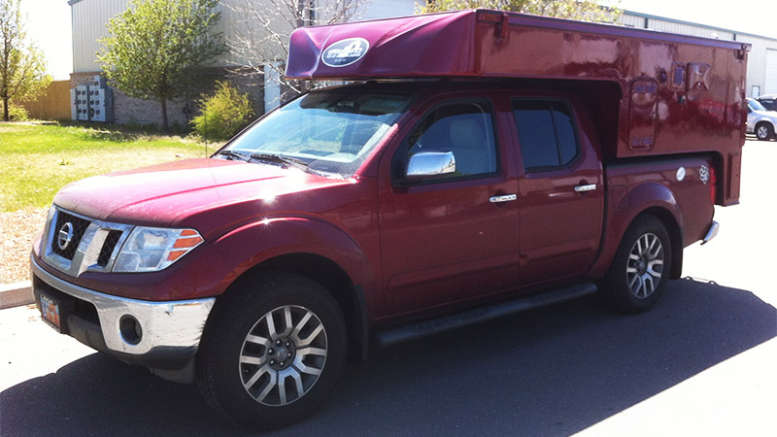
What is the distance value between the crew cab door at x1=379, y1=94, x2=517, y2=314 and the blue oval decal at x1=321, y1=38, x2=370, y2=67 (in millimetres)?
712

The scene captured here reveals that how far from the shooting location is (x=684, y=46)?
253 inches

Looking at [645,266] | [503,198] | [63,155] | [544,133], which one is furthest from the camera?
[63,155]

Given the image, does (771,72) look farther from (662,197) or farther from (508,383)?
(508,383)

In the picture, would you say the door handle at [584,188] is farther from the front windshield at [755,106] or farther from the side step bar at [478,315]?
A: the front windshield at [755,106]

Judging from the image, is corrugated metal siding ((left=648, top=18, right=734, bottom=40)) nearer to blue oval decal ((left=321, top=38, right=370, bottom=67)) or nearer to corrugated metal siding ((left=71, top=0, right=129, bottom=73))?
corrugated metal siding ((left=71, top=0, right=129, bottom=73))

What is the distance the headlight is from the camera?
3.59 metres

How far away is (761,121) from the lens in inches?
1145

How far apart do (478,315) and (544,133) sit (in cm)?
148

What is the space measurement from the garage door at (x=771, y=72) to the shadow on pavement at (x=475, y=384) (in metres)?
46.4

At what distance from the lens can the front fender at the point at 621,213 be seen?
18.9 feet

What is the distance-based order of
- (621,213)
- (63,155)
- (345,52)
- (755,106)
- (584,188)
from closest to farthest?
(345,52), (584,188), (621,213), (63,155), (755,106)

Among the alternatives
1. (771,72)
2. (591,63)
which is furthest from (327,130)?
(771,72)


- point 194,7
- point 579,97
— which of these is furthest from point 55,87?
point 579,97

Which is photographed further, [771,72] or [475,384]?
[771,72]
